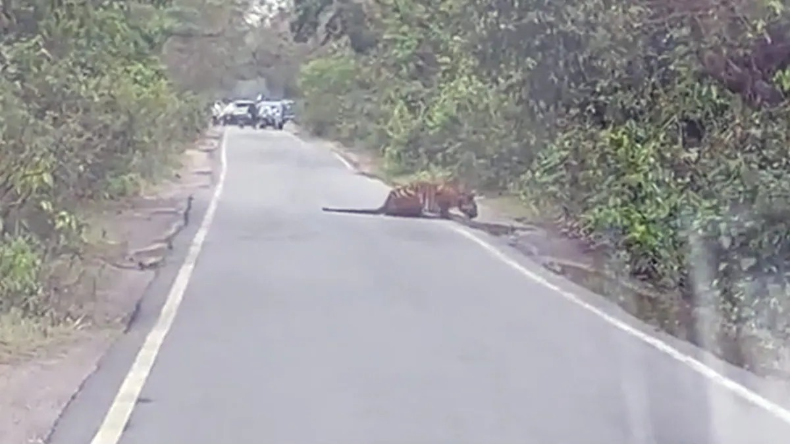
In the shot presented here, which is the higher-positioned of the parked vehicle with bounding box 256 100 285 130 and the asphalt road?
the asphalt road

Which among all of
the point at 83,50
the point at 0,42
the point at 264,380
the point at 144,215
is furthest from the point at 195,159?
the point at 264,380

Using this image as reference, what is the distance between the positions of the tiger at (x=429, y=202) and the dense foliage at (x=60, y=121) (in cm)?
447

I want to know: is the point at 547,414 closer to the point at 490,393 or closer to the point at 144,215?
the point at 490,393

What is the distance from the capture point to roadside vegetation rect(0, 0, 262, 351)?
1466cm

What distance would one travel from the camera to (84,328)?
1324 cm

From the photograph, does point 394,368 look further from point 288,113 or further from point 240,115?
point 288,113

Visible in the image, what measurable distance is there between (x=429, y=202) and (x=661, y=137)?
9.48 meters

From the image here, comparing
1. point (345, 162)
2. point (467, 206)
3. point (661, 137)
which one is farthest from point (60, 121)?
point (345, 162)

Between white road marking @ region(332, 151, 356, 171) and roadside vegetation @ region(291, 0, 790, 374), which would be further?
white road marking @ region(332, 151, 356, 171)

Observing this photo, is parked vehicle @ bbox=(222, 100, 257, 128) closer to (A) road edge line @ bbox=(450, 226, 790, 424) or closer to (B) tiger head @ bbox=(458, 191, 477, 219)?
(B) tiger head @ bbox=(458, 191, 477, 219)

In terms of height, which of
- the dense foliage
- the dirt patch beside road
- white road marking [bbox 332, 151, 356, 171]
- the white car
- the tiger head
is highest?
the dense foliage

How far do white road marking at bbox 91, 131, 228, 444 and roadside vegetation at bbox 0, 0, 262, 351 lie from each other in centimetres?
88

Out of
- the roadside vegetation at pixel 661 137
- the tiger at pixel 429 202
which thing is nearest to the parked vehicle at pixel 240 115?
the roadside vegetation at pixel 661 137

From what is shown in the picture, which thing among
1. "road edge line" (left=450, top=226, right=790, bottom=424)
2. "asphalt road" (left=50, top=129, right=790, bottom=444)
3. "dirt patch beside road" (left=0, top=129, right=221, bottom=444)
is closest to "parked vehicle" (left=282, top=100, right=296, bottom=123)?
"dirt patch beside road" (left=0, top=129, right=221, bottom=444)
